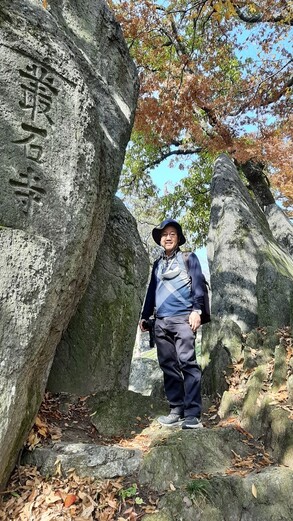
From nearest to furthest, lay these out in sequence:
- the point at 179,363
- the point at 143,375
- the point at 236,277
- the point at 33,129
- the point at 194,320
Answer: the point at 33,129 < the point at 194,320 < the point at 179,363 < the point at 236,277 < the point at 143,375

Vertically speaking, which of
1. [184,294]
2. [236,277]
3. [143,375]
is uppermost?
[236,277]

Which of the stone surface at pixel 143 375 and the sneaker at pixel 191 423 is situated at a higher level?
the sneaker at pixel 191 423

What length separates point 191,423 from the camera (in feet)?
12.9

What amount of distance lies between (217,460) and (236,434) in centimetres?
53

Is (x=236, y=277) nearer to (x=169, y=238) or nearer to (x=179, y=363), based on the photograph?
(x=169, y=238)

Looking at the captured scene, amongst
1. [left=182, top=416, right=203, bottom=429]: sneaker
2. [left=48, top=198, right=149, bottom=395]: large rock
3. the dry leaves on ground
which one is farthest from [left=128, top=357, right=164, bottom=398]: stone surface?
the dry leaves on ground

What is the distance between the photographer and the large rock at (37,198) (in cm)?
306

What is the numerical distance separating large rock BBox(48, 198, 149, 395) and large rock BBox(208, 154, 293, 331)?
238 cm

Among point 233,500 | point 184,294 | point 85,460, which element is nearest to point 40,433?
point 85,460

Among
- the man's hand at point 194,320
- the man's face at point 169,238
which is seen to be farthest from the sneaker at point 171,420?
the man's face at point 169,238

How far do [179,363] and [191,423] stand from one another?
1.91ft

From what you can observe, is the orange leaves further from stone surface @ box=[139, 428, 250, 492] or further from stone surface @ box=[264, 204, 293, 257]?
stone surface @ box=[264, 204, 293, 257]

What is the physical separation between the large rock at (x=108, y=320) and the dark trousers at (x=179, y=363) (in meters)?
0.92

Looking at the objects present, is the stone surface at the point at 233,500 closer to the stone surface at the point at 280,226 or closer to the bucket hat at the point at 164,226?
the bucket hat at the point at 164,226
